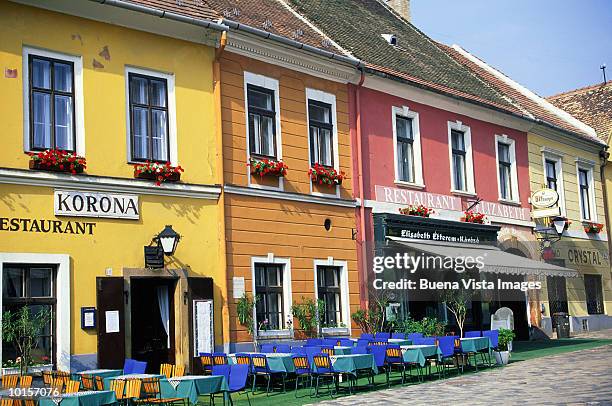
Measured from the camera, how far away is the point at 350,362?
47.9 feet

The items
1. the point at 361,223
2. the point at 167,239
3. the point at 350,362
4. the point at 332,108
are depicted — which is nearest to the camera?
the point at 350,362

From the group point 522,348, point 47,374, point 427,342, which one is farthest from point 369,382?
point 522,348

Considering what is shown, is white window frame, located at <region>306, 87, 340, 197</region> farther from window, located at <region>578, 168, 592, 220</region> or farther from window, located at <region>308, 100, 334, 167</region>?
window, located at <region>578, 168, 592, 220</region>

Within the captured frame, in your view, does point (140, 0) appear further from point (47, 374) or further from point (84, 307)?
point (47, 374)

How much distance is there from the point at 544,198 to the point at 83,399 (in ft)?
64.0

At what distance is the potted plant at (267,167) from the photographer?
18.0 metres

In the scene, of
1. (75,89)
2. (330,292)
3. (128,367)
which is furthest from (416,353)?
(75,89)

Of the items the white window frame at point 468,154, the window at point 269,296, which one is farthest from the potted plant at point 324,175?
the white window frame at point 468,154

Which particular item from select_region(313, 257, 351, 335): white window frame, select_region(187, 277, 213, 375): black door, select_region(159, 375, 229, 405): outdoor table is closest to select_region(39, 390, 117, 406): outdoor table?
select_region(159, 375, 229, 405): outdoor table

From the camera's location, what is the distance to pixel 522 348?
76.0 ft

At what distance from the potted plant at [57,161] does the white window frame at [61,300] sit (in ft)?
4.88

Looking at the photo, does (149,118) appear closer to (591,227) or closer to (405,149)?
(405,149)

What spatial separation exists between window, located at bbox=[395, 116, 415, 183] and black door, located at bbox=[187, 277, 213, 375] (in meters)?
7.47

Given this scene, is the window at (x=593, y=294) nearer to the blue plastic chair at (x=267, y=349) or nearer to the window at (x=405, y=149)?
the window at (x=405, y=149)
